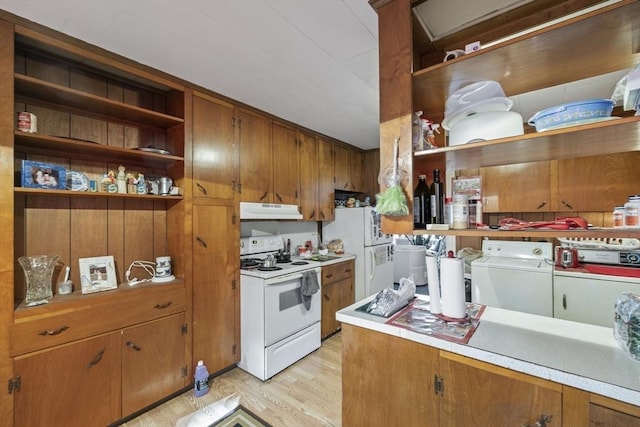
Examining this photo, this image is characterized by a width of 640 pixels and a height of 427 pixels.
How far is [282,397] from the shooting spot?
211 centimetres

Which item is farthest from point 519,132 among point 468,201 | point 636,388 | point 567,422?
point 567,422

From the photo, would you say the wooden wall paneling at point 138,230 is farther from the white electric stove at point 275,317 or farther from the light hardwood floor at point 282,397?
the light hardwood floor at point 282,397

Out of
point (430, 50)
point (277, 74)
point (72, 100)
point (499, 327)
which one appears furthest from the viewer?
→ point (277, 74)

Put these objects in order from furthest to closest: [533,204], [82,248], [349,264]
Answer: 1. [349,264]
2. [533,204]
3. [82,248]

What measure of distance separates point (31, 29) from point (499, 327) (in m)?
2.91

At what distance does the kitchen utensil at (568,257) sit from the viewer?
2424 millimetres

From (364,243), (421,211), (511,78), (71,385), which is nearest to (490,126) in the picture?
(511,78)

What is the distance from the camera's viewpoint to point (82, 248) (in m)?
1.90

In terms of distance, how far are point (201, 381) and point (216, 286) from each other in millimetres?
733

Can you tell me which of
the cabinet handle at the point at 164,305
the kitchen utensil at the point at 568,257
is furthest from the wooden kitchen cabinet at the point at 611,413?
the cabinet handle at the point at 164,305

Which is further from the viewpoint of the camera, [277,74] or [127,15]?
[277,74]

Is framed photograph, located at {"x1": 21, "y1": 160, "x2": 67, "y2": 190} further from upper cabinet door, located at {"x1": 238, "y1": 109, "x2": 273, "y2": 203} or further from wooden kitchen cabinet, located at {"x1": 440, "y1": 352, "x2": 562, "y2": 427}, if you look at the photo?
wooden kitchen cabinet, located at {"x1": 440, "y1": 352, "x2": 562, "y2": 427}

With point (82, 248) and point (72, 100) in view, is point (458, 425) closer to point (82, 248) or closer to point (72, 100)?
point (82, 248)

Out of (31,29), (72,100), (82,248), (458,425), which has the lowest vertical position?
(458,425)
